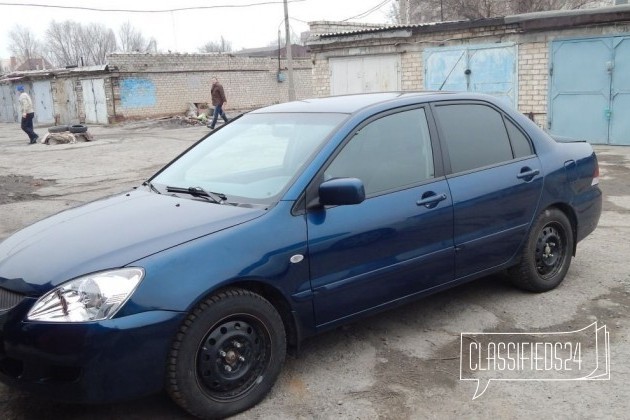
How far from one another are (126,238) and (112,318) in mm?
522

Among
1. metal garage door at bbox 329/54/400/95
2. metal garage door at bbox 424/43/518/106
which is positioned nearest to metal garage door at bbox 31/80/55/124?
metal garage door at bbox 329/54/400/95

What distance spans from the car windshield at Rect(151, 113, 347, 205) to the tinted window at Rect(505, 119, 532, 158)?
1494mm

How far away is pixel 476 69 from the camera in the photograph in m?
14.9

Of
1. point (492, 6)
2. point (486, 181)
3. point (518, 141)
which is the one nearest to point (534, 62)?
point (518, 141)

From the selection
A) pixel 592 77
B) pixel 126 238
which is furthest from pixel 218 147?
pixel 592 77

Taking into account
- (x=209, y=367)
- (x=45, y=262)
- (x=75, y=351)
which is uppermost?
(x=45, y=262)

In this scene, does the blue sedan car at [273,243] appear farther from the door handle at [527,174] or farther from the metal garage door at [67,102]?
the metal garage door at [67,102]

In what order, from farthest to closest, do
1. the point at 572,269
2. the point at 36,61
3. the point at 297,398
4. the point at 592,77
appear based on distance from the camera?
the point at 36,61 → the point at 592,77 → the point at 572,269 → the point at 297,398

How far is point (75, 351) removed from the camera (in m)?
2.74

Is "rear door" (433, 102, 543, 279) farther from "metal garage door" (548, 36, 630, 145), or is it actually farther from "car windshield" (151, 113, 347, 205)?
"metal garage door" (548, 36, 630, 145)

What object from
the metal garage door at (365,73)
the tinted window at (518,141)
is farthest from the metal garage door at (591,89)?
the tinted window at (518,141)

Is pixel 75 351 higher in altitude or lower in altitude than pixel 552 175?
lower

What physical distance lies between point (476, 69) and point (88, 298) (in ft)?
44.6

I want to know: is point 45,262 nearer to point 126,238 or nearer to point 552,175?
point 126,238
